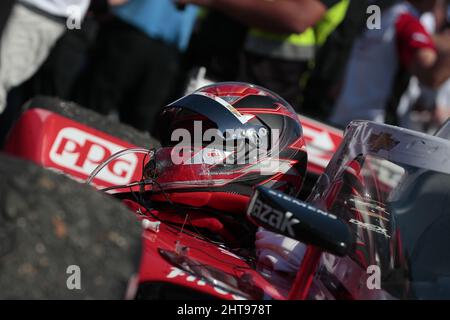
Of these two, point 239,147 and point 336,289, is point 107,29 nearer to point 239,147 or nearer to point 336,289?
point 239,147

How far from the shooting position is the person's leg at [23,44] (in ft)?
16.1

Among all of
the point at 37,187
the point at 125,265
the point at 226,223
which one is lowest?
the point at 226,223

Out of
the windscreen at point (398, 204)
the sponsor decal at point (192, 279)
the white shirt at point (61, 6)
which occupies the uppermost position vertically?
the white shirt at point (61, 6)

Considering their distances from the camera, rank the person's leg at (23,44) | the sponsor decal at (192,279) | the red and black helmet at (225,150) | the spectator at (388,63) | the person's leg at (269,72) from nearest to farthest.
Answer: the sponsor decal at (192,279)
the red and black helmet at (225,150)
the person's leg at (23,44)
the person's leg at (269,72)
the spectator at (388,63)

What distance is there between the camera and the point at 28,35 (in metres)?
4.98

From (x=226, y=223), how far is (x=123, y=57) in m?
2.45

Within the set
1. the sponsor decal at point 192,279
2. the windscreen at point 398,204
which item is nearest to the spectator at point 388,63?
the windscreen at point 398,204

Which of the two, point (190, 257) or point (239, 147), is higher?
point (239, 147)

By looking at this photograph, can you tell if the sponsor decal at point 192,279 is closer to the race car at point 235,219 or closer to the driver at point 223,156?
the race car at point 235,219

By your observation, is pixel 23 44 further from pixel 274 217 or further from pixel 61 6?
pixel 274 217

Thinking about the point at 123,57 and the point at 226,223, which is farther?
the point at 123,57

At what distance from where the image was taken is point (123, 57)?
5457 millimetres
